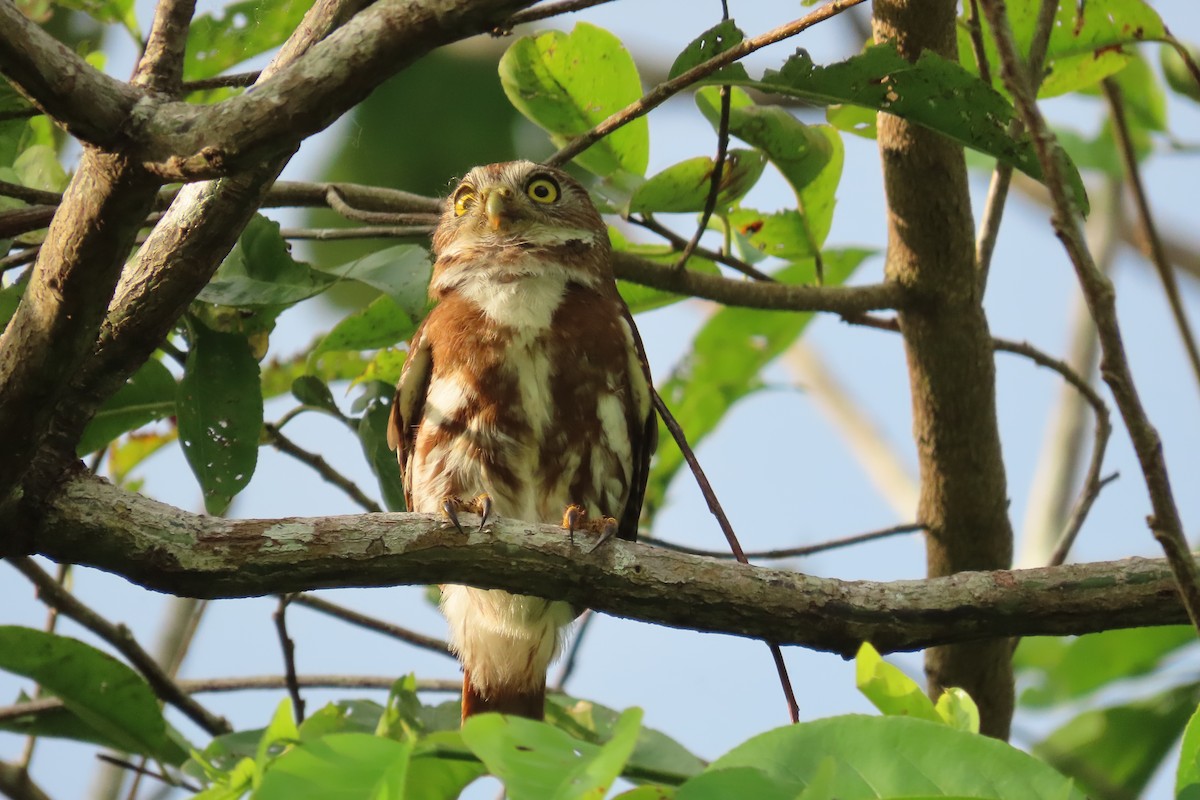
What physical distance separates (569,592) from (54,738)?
1.92m

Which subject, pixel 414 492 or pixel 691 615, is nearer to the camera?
pixel 691 615

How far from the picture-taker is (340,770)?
7.00ft

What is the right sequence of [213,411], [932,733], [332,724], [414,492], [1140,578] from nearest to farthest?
1. [932,733]
2. [1140,578]
3. [332,724]
4. [213,411]
5. [414,492]

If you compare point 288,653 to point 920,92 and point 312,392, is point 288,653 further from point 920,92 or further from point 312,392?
point 920,92

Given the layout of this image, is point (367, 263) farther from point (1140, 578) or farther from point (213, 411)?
point (1140, 578)

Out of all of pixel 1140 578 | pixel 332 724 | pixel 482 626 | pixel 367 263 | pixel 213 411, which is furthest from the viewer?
pixel 482 626

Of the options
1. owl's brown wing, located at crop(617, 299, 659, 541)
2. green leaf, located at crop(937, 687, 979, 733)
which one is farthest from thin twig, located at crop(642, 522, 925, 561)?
green leaf, located at crop(937, 687, 979, 733)

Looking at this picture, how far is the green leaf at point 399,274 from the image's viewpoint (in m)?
3.79

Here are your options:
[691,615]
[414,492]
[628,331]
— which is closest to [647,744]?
[691,615]

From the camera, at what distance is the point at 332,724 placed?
3387 millimetres

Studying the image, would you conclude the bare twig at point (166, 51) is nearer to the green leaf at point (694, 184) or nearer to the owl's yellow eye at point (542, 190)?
the green leaf at point (694, 184)

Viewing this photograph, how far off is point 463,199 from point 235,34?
1146 mm

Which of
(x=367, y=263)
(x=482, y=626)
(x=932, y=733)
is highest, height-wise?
(x=367, y=263)

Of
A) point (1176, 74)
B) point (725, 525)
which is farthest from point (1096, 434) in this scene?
point (725, 525)
